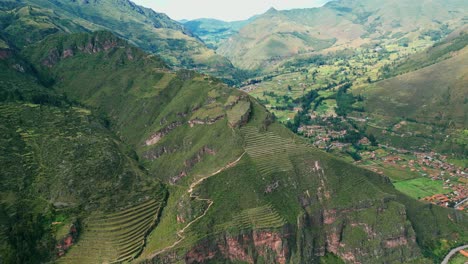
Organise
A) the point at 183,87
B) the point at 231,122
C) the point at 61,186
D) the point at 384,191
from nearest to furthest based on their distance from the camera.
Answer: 1. the point at 61,186
2. the point at 384,191
3. the point at 231,122
4. the point at 183,87

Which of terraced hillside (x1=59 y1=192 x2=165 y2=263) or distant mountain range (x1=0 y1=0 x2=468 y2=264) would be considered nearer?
terraced hillside (x1=59 y1=192 x2=165 y2=263)

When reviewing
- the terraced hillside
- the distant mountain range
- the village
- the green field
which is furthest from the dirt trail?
the village

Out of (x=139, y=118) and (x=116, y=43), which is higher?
(x=116, y=43)

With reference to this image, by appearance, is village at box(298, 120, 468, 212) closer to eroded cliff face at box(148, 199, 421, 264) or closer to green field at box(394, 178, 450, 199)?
green field at box(394, 178, 450, 199)

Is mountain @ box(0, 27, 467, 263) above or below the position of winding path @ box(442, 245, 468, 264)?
above

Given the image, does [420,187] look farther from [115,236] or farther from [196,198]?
[115,236]

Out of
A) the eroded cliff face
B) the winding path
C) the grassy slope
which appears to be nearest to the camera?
the grassy slope

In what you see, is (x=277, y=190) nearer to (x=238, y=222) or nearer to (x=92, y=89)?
(x=238, y=222)

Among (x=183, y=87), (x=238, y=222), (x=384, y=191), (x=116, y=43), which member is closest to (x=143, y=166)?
(x=183, y=87)

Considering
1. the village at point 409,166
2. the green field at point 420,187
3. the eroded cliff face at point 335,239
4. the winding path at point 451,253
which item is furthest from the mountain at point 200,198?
the village at point 409,166
